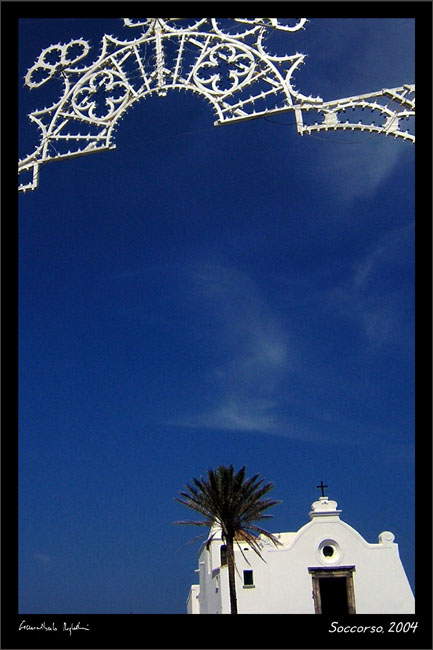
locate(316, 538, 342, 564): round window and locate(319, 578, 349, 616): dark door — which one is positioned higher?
locate(316, 538, 342, 564): round window

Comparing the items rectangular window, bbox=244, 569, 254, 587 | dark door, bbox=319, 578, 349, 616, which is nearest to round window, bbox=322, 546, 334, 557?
dark door, bbox=319, 578, 349, 616

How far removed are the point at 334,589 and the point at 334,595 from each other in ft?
0.60

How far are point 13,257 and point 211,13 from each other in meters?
4.04

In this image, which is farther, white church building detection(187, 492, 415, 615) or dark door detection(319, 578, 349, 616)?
dark door detection(319, 578, 349, 616)

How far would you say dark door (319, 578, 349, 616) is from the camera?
2370cm

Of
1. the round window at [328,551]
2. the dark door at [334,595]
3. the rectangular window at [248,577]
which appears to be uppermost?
the round window at [328,551]

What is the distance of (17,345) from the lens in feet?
27.7

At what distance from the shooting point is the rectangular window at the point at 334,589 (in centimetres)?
2364

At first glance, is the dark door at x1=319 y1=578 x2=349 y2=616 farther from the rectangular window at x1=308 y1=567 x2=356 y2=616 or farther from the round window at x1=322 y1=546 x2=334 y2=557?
the round window at x1=322 y1=546 x2=334 y2=557
